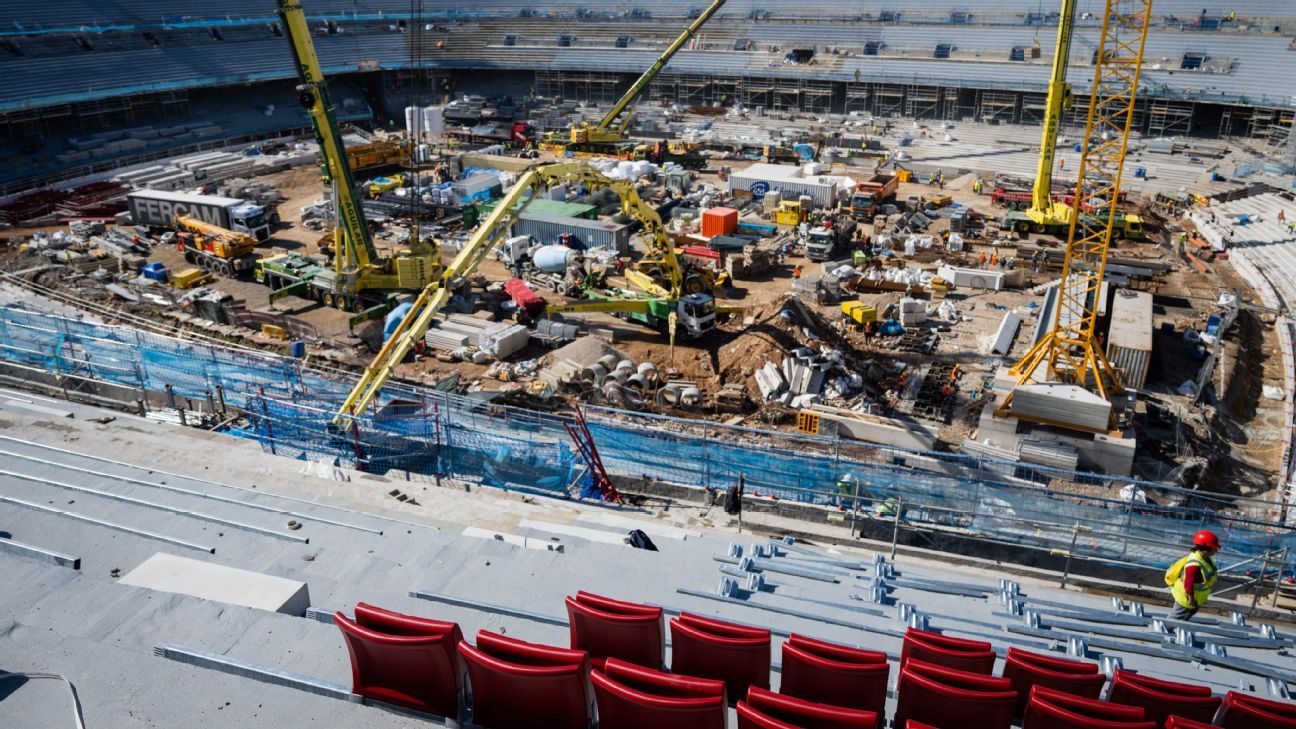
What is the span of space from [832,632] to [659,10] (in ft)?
284

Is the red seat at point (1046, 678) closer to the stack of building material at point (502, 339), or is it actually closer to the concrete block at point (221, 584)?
the concrete block at point (221, 584)

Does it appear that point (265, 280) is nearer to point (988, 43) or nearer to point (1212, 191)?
point (1212, 191)

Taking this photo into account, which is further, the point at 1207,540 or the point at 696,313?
the point at 696,313

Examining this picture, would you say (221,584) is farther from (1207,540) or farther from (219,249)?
(219,249)

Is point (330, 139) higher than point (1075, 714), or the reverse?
point (330, 139)

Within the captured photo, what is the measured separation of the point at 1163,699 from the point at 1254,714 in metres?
0.55

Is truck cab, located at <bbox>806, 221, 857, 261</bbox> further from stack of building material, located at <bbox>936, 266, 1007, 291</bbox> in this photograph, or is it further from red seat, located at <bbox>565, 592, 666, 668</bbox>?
red seat, located at <bbox>565, 592, 666, 668</bbox>

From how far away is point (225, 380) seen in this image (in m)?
19.0

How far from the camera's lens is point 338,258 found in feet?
93.0

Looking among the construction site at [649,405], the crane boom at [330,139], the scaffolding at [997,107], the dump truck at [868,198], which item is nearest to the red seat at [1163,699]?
the construction site at [649,405]

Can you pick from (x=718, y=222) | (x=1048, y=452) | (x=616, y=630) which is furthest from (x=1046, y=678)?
(x=718, y=222)

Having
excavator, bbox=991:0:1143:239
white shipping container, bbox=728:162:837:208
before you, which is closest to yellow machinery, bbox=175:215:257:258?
white shipping container, bbox=728:162:837:208

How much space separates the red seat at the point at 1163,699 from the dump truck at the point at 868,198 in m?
35.3

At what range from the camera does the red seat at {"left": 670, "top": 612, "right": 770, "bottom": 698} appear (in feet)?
21.0
